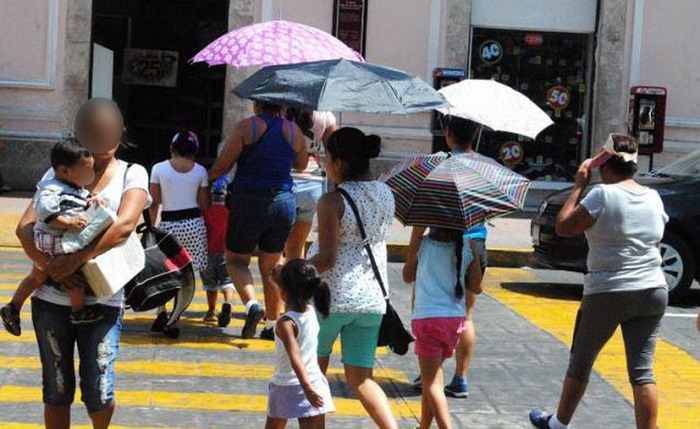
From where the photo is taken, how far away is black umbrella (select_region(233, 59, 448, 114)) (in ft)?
23.1

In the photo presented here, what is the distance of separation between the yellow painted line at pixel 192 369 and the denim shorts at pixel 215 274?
140cm

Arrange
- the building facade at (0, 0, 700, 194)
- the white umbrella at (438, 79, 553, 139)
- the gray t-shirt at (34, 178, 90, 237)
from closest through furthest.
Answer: the gray t-shirt at (34, 178, 90, 237) < the white umbrella at (438, 79, 553, 139) < the building facade at (0, 0, 700, 194)

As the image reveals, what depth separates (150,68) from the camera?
73.5ft

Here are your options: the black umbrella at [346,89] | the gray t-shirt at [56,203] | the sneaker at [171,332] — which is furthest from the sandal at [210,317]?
the gray t-shirt at [56,203]

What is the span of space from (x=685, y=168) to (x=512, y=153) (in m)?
7.72

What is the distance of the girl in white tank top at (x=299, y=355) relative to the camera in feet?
19.2

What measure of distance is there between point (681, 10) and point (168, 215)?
1274 centimetres

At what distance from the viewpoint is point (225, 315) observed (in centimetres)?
993

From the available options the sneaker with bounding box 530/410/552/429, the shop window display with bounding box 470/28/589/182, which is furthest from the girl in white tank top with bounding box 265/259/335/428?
the shop window display with bounding box 470/28/589/182

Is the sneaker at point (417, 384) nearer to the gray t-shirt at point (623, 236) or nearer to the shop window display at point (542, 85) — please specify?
the gray t-shirt at point (623, 236)

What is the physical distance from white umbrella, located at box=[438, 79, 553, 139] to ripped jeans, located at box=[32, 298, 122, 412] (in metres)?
2.67

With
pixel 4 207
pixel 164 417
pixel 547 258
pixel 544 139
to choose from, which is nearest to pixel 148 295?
pixel 164 417

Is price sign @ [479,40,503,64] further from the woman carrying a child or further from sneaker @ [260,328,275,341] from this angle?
the woman carrying a child

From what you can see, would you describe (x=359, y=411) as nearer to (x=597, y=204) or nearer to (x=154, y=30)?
(x=597, y=204)
